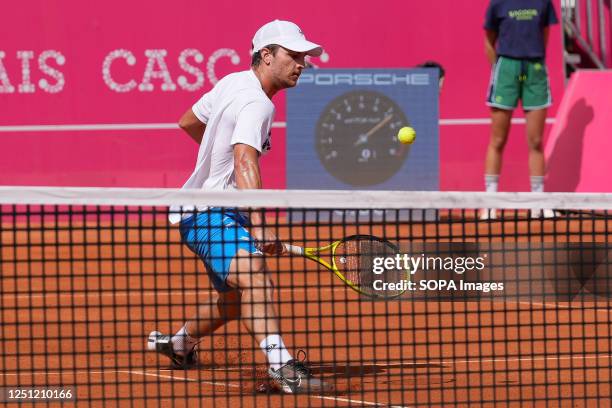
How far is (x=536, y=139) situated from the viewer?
1148cm

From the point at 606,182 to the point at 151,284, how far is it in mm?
4248

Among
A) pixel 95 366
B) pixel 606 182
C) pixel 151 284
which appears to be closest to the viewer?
pixel 95 366

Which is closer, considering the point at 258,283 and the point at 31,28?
the point at 258,283

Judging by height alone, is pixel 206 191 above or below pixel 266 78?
below

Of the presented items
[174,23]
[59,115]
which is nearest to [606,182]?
[174,23]

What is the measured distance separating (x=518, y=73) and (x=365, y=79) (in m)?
1.30

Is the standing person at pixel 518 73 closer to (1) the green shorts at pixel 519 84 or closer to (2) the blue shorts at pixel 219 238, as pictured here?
(1) the green shorts at pixel 519 84

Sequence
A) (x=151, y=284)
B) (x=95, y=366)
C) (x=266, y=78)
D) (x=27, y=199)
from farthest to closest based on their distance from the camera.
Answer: (x=151, y=284) < (x=95, y=366) < (x=266, y=78) < (x=27, y=199)

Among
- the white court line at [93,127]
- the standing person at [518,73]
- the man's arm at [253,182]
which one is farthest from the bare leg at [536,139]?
the man's arm at [253,182]

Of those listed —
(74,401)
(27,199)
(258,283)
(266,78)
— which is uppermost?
(266,78)

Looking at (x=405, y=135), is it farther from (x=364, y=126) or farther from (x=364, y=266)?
(x=364, y=266)

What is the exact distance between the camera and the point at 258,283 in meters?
6.01

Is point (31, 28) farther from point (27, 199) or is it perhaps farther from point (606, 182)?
point (27, 199)

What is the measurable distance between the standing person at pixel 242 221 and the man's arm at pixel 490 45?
506cm
